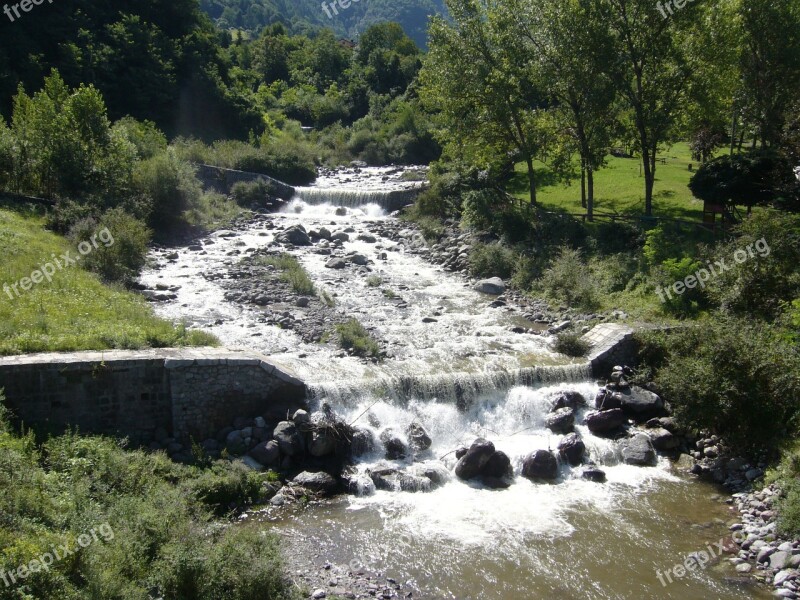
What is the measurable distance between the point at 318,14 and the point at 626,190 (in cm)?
18467

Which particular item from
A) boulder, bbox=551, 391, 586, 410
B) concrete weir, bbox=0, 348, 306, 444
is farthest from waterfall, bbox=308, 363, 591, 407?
concrete weir, bbox=0, 348, 306, 444

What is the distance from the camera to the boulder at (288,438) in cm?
1419

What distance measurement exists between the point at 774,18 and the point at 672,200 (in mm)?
7680

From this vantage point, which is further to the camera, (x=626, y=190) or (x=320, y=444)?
(x=626, y=190)

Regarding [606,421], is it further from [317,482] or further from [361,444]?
[317,482]

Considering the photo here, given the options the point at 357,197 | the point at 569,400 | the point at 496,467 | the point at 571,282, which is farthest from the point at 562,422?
the point at 357,197

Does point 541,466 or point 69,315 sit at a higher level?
point 69,315

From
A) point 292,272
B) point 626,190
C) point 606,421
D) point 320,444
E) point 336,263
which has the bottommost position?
point 606,421

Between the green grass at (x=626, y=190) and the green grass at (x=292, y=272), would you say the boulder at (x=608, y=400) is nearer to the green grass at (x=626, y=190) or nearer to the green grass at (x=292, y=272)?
the green grass at (x=292, y=272)

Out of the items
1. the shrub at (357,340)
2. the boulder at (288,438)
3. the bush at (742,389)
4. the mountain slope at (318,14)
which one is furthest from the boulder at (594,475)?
the mountain slope at (318,14)

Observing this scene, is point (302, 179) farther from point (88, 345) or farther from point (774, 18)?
point (88, 345)

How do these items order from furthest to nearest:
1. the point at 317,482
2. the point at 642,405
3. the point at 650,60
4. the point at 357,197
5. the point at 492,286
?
the point at 357,197, the point at 492,286, the point at 650,60, the point at 642,405, the point at 317,482

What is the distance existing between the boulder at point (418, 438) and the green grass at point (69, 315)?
17.1ft

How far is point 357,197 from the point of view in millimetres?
37188
